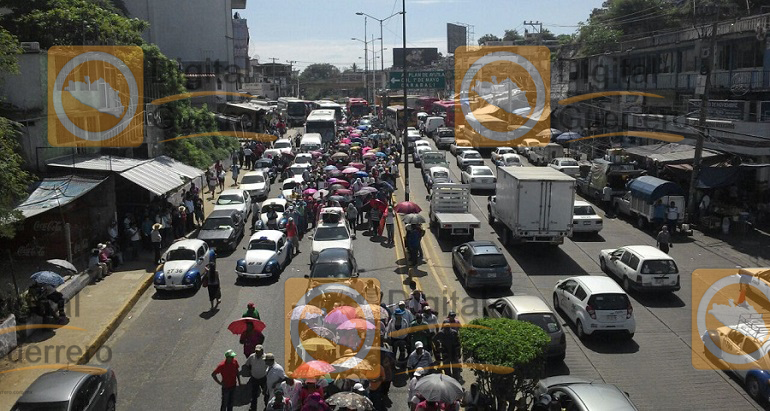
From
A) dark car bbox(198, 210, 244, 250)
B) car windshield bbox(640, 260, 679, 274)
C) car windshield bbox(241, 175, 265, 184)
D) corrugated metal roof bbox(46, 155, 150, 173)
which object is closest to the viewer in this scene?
car windshield bbox(640, 260, 679, 274)

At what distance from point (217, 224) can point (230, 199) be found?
405cm

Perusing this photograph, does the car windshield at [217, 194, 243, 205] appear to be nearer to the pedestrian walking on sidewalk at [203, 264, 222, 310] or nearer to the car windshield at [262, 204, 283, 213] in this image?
the car windshield at [262, 204, 283, 213]

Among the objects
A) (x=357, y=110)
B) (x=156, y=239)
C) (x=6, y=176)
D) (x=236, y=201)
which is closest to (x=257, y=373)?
(x=6, y=176)

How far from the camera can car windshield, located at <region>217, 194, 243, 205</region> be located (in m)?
29.3

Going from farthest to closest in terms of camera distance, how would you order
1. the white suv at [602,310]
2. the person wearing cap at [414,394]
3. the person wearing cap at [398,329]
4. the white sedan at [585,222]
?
1. the white sedan at [585,222]
2. the white suv at [602,310]
3. the person wearing cap at [398,329]
4. the person wearing cap at [414,394]

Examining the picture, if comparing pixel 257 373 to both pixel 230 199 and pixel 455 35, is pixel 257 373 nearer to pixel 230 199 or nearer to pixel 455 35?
pixel 230 199

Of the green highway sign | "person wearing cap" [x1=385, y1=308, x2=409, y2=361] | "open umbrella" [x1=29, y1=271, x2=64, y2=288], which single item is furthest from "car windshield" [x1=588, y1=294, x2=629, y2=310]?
the green highway sign

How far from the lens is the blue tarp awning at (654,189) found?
27.2 meters

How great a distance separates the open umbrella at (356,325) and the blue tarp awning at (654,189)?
18.0 m

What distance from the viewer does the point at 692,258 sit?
24.2 m

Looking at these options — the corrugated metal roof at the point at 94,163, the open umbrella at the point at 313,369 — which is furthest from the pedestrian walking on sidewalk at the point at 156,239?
the open umbrella at the point at 313,369

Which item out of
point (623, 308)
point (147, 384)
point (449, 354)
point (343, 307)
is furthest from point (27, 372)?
point (623, 308)

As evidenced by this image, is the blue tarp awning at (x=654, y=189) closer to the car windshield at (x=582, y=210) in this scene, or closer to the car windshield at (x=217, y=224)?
the car windshield at (x=582, y=210)

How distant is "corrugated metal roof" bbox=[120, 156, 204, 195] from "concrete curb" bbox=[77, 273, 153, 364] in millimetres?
3886
